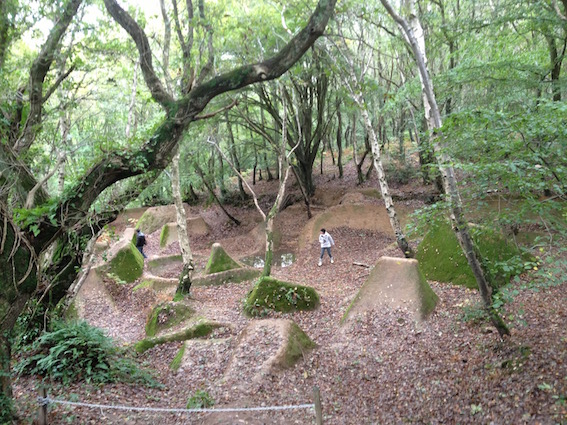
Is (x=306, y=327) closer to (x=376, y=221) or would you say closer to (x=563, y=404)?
(x=563, y=404)

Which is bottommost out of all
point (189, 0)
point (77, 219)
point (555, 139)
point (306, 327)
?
point (306, 327)

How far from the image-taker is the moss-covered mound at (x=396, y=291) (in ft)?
25.9

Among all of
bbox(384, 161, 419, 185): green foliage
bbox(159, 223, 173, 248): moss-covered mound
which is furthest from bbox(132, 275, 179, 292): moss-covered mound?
bbox(384, 161, 419, 185): green foliage

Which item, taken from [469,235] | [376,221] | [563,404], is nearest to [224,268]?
[376,221]

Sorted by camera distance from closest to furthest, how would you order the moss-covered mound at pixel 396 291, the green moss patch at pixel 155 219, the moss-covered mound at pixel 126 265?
the moss-covered mound at pixel 396 291 < the moss-covered mound at pixel 126 265 < the green moss patch at pixel 155 219

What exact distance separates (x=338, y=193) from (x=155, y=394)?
1681 centimetres

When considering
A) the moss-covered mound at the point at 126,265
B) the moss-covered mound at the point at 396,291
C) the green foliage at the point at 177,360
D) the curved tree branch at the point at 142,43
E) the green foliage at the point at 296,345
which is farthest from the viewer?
the moss-covered mound at the point at 126,265

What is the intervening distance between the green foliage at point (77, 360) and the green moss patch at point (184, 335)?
1809 mm

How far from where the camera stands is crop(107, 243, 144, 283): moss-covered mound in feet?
43.5

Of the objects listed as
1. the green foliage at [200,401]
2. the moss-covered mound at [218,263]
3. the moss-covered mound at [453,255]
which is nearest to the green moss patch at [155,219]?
the moss-covered mound at [218,263]

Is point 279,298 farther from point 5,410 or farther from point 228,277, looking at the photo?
point 5,410

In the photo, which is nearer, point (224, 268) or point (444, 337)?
point (444, 337)

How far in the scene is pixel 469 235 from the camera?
5430 mm

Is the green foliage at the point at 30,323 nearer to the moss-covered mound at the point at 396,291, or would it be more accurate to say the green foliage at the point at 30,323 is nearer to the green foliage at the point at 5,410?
the green foliage at the point at 5,410
